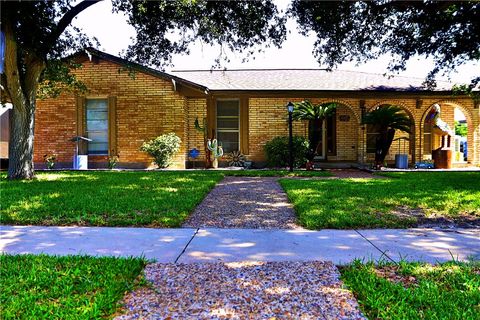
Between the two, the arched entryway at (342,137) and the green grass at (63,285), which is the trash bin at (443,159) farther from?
the green grass at (63,285)

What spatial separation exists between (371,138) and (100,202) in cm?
1373

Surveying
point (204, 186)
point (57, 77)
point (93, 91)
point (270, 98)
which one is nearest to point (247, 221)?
point (204, 186)

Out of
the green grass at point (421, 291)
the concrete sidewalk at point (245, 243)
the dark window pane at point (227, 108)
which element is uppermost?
the dark window pane at point (227, 108)

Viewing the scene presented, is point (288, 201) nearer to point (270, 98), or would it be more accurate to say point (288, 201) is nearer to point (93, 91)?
point (270, 98)

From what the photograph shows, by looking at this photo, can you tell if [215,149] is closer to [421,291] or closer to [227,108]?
[227,108]

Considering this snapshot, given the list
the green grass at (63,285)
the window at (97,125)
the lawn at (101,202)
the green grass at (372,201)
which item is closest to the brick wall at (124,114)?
the window at (97,125)

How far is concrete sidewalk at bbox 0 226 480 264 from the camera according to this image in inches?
146

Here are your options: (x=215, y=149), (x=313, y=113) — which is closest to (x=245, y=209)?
(x=313, y=113)

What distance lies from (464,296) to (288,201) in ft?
14.4

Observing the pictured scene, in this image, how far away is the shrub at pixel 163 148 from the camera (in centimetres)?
1420

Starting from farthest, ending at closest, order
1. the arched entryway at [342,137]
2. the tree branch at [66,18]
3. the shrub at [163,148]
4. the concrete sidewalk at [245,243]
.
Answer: the arched entryway at [342,137] → the shrub at [163,148] → the tree branch at [66,18] → the concrete sidewalk at [245,243]

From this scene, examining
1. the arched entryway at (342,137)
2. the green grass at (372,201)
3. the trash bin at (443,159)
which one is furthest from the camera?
the arched entryway at (342,137)

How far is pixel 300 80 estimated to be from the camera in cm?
1706

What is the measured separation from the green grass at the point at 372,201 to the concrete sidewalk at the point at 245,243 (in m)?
0.41
